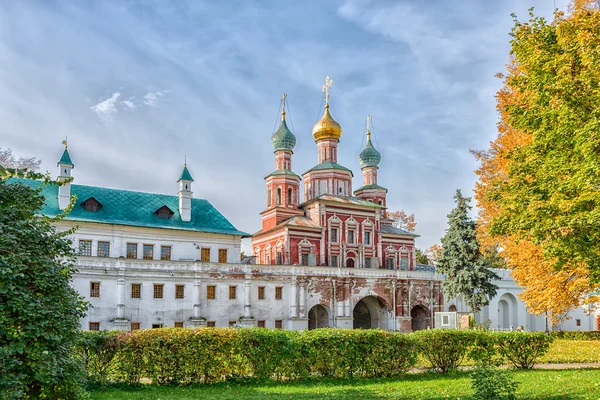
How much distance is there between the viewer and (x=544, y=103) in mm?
13781

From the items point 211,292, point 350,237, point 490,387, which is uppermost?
point 350,237

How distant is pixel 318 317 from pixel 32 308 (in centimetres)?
3528

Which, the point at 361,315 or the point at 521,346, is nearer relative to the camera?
the point at 521,346

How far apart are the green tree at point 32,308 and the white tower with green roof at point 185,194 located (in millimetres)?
30365

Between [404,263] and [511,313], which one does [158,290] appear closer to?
[404,263]

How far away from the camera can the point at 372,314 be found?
141 feet

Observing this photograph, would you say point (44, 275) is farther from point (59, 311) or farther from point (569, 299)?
point (569, 299)

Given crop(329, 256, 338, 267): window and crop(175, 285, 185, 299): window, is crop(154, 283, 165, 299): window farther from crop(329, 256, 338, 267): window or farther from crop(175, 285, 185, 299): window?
crop(329, 256, 338, 267): window

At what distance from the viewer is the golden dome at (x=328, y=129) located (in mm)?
49094

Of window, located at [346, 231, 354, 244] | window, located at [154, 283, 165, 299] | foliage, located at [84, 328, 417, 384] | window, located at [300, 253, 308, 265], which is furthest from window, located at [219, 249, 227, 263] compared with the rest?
foliage, located at [84, 328, 417, 384]

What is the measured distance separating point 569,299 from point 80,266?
25.7 metres

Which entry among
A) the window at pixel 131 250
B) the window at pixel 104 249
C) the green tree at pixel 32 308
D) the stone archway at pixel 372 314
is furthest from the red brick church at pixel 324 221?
the green tree at pixel 32 308

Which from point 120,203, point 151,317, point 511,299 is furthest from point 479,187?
point 511,299

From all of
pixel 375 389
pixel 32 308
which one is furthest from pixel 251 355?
pixel 32 308
